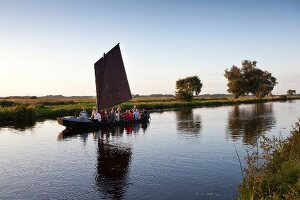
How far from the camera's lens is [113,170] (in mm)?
18531

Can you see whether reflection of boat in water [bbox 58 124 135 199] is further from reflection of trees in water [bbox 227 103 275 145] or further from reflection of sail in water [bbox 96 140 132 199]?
reflection of trees in water [bbox 227 103 275 145]

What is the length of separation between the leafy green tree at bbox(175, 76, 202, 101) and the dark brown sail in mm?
61976

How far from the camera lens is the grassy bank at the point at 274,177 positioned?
8719 millimetres

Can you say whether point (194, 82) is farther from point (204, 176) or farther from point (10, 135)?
point (204, 176)

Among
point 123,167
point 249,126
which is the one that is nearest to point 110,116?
point 249,126

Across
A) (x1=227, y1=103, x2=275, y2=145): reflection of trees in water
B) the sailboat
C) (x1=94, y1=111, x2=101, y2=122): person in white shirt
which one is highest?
the sailboat

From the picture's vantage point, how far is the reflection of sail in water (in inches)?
585

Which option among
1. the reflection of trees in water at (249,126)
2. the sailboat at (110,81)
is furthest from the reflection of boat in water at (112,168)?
the sailboat at (110,81)

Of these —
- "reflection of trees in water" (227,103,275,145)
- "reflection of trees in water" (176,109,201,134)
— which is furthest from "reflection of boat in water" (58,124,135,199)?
"reflection of trees in water" (176,109,201,134)

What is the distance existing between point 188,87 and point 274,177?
96.8 metres

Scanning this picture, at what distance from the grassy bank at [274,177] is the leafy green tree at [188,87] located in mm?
89850

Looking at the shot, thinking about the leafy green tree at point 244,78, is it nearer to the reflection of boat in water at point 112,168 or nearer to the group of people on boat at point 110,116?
the group of people on boat at point 110,116

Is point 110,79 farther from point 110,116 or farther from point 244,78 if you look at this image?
point 244,78

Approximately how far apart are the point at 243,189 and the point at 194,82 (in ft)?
328
